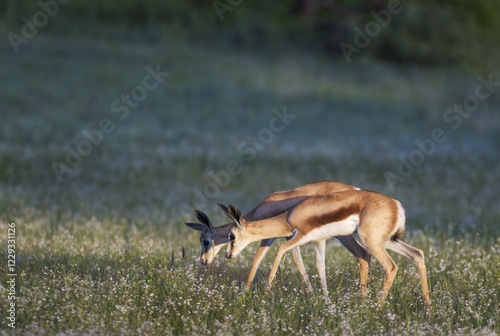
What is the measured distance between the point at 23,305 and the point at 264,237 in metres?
2.43

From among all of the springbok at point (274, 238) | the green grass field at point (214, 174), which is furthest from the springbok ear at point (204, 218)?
the green grass field at point (214, 174)

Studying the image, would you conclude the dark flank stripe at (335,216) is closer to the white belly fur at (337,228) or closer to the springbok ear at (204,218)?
the white belly fur at (337,228)

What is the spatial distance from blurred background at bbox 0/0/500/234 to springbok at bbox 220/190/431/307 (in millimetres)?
4636

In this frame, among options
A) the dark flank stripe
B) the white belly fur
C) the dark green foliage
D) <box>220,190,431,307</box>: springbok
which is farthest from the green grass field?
the dark green foliage

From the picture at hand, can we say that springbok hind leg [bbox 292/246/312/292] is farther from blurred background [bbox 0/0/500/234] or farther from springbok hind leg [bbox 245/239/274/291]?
blurred background [bbox 0/0/500/234]

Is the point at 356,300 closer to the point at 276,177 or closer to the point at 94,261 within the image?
the point at 94,261

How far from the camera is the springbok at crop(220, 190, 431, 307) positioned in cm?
879

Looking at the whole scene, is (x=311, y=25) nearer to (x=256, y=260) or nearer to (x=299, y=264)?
(x=299, y=264)

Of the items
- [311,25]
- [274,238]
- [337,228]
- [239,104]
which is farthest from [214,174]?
[311,25]

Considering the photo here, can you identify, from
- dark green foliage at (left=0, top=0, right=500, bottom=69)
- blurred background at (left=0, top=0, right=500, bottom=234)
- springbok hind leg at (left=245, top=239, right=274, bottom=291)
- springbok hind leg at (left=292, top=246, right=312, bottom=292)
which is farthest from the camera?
dark green foliage at (left=0, top=0, right=500, bottom=69)

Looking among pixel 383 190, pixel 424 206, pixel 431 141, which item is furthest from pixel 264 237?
pixel 431 141

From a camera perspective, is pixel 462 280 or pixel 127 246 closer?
pixel 462 280

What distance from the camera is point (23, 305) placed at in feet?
26.3

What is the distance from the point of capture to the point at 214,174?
2009 centimetres
